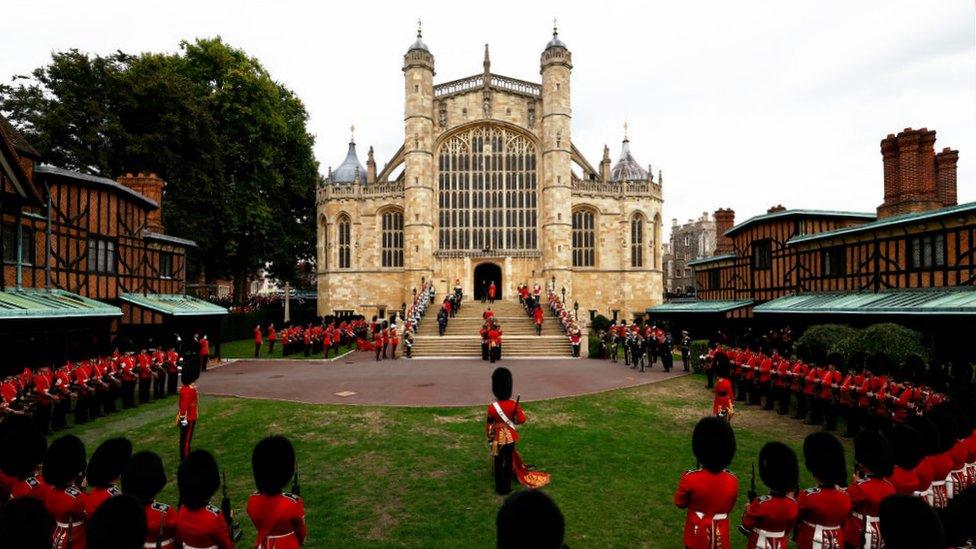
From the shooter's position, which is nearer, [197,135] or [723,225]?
[197,135]

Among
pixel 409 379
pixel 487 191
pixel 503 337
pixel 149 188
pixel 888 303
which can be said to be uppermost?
pixel 487 191

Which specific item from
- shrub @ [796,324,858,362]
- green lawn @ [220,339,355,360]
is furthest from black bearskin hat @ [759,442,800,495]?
green lawn @ [220,339,355,360]

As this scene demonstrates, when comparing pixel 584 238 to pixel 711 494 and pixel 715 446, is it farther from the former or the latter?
pixel 711 494

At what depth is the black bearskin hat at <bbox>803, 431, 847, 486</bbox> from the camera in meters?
5.07

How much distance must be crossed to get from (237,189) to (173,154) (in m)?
5.34

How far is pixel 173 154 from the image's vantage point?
1096 inches

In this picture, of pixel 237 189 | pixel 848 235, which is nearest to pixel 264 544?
pixel 848 235

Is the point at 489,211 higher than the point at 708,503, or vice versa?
the point at 489,211

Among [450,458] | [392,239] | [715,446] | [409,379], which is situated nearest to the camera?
[715,446]

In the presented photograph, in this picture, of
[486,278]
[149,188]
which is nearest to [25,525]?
[149,188]

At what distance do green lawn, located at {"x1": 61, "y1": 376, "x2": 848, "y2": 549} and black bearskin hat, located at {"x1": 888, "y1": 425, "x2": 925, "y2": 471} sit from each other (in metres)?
2.36

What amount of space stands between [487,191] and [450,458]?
32.5 m

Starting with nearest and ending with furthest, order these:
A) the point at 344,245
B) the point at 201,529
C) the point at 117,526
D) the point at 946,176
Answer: the point at 117,526 < the point at 201,529 < the point at 946,176 < the point at 344,245

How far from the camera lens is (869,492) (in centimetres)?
522
